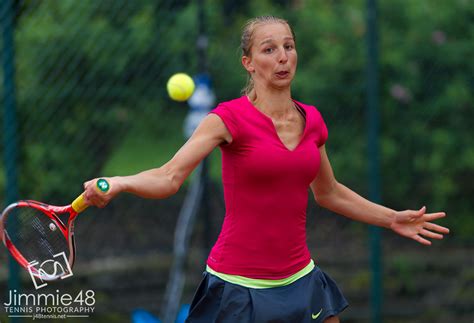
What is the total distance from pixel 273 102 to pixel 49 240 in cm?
116

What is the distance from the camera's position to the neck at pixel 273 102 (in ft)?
11.4

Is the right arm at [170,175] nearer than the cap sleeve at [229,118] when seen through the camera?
Yes

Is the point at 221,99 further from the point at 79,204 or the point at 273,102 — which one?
the point at 79,204

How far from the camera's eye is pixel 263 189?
3.36 metres

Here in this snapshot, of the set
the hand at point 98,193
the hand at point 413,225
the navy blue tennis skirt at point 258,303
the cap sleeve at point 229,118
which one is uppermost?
the cap sleeve at point 229,118

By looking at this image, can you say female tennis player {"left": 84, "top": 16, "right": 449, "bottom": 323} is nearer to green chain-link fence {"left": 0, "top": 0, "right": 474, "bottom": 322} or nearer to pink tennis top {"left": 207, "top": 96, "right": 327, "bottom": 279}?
pink tennis top {"left": 207, "top": 96, "right": 327, "bottom": 279}

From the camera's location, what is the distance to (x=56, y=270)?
368 cm

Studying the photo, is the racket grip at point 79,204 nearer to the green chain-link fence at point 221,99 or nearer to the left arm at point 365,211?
the left arm at point 365,211

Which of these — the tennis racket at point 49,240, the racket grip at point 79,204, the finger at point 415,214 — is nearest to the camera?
the racket grip at point 79,204

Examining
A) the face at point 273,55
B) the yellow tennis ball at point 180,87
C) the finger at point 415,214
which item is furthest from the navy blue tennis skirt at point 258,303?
the yellow tennis ball at point 180,87

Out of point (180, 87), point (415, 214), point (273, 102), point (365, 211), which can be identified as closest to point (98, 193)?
point (273, 102)

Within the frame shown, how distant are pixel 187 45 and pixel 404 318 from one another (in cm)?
232

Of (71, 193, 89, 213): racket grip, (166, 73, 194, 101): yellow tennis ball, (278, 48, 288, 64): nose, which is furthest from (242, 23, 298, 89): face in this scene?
(166, 73, 194, 101): yellow tennis ball

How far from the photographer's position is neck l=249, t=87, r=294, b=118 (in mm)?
3486
